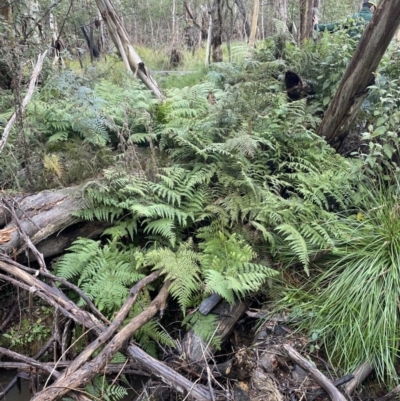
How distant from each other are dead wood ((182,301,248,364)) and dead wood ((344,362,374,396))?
0.93m

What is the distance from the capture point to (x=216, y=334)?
9.48 ft

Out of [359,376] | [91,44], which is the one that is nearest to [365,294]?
[359,376]

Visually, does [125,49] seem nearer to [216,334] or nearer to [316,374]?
[216,334]

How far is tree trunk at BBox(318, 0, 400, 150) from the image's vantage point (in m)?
3.47

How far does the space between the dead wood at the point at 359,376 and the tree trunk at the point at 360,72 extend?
8.83 feet

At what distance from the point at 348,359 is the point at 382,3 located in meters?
3.13

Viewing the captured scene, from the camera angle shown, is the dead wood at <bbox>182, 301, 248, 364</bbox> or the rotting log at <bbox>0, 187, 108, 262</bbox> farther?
the rotting log at <bbox>0, 187, 108, 262</bbox>

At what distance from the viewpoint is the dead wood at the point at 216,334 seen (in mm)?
2746

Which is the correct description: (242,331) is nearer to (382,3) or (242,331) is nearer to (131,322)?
(131,322)

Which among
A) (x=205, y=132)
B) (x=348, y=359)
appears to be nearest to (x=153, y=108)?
(x=205, y=132)

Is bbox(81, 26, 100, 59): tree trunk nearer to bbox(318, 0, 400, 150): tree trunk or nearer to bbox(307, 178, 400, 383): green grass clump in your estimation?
bbox(318, 0, 400, 150): tree trunk

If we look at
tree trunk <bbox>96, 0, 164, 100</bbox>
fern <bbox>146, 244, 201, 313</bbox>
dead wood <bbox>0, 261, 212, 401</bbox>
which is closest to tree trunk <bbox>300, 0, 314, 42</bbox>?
tree trunk <bbox>96, 0, 164, 100</bbox>

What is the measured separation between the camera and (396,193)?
3357 millimetres

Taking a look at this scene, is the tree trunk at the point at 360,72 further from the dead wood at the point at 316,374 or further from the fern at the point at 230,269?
the dead wood at the point at 316,374
